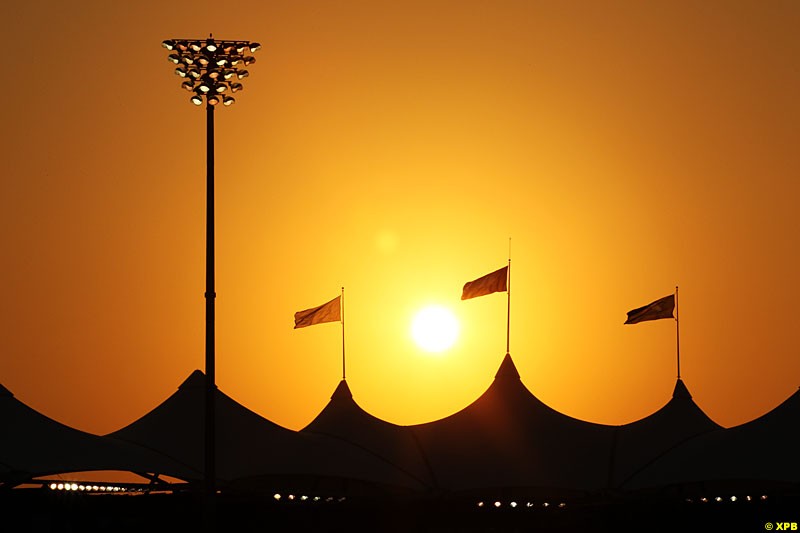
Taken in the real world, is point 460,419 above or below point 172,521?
above

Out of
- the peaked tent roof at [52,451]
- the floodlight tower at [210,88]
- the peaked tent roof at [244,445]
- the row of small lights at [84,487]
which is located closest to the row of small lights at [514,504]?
the peaked tent roof at [244,445]

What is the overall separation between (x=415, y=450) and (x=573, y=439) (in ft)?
16.4

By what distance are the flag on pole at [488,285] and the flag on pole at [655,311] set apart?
15.0ft

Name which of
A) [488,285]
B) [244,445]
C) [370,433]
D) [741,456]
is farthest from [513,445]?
[244,445]

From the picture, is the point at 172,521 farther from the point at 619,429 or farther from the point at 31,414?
the point at 619,429

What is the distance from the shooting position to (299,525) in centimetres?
4097

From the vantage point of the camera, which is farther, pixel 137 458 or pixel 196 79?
pixel 137 458

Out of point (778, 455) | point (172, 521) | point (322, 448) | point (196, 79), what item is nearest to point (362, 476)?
point (322, 448)

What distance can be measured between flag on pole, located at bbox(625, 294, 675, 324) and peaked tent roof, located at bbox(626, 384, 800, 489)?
208 inches

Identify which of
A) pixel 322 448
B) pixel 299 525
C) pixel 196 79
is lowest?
pixel 299 525

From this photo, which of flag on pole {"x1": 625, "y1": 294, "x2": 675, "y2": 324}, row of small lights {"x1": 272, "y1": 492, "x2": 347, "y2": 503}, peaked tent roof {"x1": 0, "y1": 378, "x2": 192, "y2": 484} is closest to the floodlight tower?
Result: peaked tent roof {"x1": 0, "y1": 378, "x2": 192, "y2": 484}

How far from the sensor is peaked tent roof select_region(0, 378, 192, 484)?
41125mm

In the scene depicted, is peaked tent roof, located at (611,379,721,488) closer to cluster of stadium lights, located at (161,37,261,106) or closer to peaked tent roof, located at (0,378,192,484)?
peaked tent roof, located at (0,378,192,484)

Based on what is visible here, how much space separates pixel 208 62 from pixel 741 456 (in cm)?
2176
